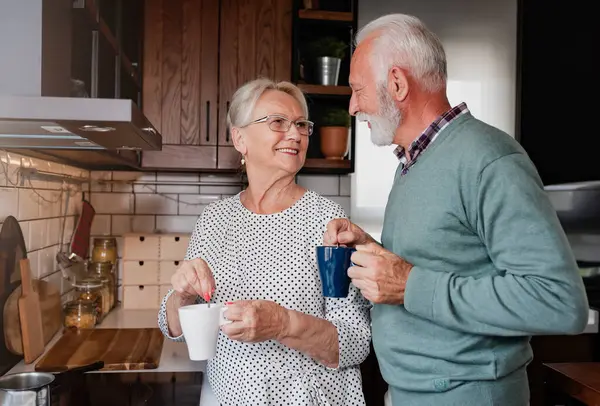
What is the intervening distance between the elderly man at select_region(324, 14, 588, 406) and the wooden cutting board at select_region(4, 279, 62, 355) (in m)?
1.03

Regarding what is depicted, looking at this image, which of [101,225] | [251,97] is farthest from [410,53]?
[101,225]

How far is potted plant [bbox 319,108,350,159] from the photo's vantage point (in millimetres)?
2777

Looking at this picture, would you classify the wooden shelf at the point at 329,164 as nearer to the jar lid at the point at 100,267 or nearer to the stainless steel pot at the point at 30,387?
the jar lid at the point at 100,267

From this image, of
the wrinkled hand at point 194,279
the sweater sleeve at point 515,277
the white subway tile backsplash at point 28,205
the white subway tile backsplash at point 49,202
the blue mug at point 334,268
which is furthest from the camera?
the white subway tile backsplash at point 49,202

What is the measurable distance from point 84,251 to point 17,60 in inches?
63.6

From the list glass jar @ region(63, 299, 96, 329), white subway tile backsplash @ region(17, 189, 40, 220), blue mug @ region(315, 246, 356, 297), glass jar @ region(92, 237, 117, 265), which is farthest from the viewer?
glass jar @ region(92, 237, 117, 265)

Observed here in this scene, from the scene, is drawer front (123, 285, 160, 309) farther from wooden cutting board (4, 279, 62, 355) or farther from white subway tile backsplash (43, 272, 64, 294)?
wooden cutting board (4, 279, 62, 355)

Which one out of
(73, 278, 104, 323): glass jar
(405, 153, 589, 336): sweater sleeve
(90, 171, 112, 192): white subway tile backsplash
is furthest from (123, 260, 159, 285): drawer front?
(405, 153, 589, 336): sweater sleeve

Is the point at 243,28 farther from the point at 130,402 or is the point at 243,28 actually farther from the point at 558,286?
the point at 558,286

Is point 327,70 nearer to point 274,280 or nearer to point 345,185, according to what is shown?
point 345,185

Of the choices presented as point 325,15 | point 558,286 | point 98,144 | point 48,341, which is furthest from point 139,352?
point 325,15

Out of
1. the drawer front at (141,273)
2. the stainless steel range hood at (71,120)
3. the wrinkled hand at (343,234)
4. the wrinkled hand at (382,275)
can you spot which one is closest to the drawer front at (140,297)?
the drawer front at (141,273)

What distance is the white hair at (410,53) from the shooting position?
1226 mm

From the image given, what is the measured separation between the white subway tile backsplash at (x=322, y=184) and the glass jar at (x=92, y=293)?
1139 millimetres
